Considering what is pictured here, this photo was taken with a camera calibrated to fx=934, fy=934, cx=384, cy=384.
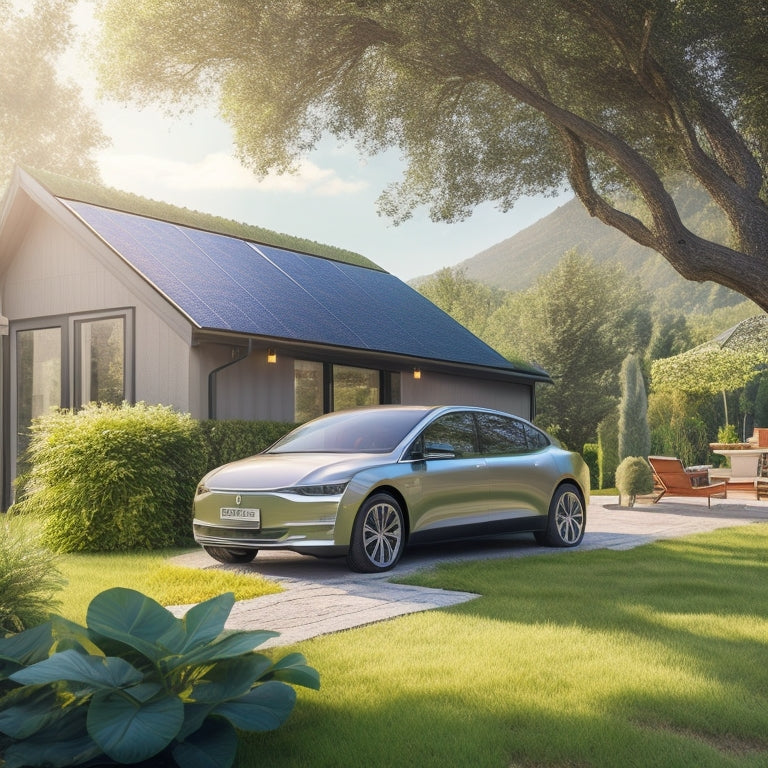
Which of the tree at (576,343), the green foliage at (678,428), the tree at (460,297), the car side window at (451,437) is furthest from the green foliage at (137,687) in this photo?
the tree at (460,297)

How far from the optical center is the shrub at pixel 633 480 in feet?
61.3

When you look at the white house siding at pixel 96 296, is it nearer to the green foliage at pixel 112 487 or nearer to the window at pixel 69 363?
the window at pixel 69 363

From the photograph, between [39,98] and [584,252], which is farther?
[584,252]

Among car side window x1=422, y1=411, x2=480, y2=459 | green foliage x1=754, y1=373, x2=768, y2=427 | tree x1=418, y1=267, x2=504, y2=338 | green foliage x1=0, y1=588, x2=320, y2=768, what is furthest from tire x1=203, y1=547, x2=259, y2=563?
tree x1=418, y1=267, x2=504, y2=338

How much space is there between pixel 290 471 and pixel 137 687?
18.6ft

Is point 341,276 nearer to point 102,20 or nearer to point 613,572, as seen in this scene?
point 102,20

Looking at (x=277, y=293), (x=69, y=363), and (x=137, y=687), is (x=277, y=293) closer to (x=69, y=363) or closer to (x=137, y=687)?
(x=69, y=363)

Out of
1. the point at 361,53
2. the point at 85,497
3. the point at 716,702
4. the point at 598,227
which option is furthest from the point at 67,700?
the point at 598,227

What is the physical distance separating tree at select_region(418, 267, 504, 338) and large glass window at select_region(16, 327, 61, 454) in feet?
181

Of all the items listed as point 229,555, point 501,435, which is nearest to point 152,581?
point 229,555

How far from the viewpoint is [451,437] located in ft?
34.4

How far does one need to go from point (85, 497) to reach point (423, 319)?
401 inches

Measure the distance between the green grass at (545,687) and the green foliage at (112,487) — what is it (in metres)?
4.99

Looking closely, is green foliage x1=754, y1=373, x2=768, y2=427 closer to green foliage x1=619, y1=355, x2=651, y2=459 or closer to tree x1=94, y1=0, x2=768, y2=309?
green foliage x1=619, y1=355, x2=651, y2=459
